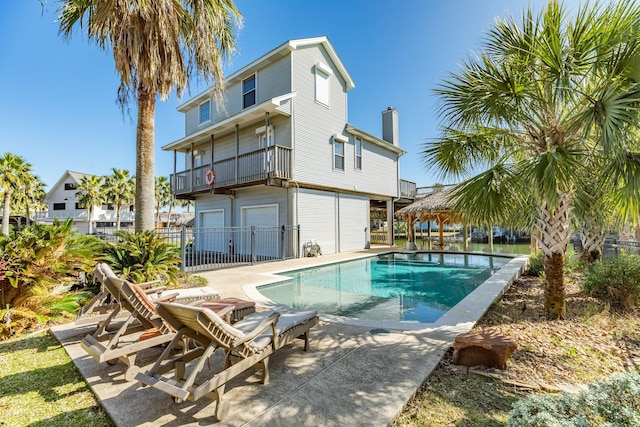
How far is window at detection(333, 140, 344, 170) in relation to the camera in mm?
16281

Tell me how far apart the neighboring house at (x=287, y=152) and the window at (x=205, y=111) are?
64 millimetres

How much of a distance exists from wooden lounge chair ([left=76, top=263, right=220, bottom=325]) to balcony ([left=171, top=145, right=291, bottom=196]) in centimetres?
812

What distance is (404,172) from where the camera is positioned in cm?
2341

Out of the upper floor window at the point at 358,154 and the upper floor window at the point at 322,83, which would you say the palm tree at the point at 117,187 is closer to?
the upper floor window at the point at 322,83

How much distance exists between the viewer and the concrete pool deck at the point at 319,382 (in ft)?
8.00

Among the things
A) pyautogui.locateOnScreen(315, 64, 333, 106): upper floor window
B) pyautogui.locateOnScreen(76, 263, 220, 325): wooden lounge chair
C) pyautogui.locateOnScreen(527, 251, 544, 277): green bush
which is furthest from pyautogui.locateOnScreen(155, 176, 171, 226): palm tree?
pyautogui.locateOnScreen(527, 251, 544, 277): green bush

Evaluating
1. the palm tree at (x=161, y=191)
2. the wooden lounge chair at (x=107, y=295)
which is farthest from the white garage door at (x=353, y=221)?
the palm tree at (x=161, y=191)

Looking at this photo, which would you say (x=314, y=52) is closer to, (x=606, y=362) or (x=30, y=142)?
(x=606, y=362)

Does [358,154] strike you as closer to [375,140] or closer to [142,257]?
[375,140]

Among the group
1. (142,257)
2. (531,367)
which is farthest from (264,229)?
(531,367)

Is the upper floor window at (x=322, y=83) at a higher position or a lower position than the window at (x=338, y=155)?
higher

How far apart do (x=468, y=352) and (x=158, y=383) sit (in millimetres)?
3199

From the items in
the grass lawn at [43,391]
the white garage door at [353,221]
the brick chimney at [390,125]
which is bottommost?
the grass lawn at [43,391]

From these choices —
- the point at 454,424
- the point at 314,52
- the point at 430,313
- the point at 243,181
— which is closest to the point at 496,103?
the point at 430,313
